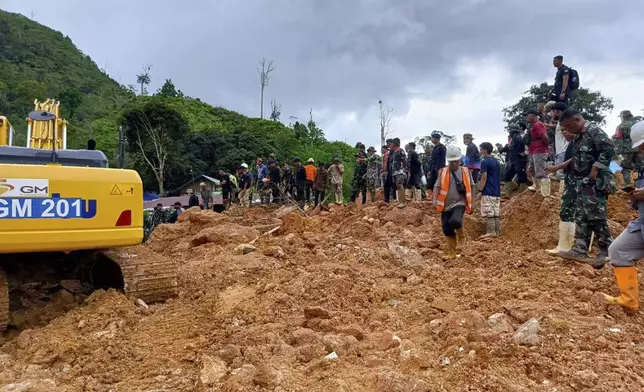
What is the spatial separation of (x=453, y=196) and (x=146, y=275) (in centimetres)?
380

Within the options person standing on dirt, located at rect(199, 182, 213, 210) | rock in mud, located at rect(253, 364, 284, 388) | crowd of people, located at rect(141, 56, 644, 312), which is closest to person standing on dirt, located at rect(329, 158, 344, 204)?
crowd of people, located at rect(141, 56, 644, 312)

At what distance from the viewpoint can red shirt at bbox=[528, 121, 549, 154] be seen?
26.7 feet

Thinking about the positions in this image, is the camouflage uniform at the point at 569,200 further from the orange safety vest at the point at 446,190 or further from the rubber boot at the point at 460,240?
the rubber boot at the point at 460,240

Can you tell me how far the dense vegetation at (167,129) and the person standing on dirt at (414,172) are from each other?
1396 centimetres

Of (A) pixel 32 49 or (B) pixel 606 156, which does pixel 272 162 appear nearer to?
(B) pixel 606 156

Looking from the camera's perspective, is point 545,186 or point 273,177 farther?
point 273,177

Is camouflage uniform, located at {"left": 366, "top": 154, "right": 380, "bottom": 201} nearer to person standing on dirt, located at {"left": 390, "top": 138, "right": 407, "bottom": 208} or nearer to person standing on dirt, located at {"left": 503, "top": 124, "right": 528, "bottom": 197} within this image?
person standing on dirt, located at {"left": 390, "top": 138, "right": 407, "bottom": 208}

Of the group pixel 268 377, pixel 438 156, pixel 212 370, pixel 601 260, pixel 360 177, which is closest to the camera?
A: pixel 268 377

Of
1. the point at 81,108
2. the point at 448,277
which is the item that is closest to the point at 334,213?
the point at 448,277

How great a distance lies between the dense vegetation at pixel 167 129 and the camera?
117ft

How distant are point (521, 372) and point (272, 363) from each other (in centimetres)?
149

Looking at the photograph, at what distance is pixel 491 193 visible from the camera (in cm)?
754

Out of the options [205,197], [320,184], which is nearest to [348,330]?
[320,184]

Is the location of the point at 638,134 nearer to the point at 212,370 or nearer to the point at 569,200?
the point at 569,200
